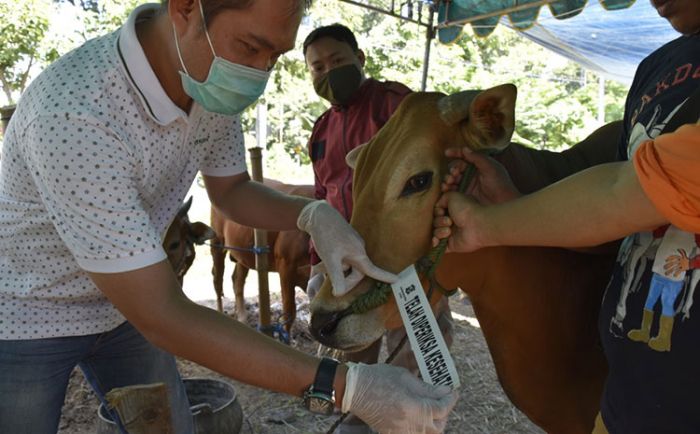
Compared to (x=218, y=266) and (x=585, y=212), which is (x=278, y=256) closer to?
(x=218, y=266)

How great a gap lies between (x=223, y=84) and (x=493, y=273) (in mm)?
1144

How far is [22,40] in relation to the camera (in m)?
12.3

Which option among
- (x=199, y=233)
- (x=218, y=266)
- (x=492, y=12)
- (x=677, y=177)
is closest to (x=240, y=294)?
(x=218, y=266)

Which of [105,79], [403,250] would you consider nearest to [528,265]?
[403,250]

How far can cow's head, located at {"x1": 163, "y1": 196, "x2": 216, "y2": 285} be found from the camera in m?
5.22

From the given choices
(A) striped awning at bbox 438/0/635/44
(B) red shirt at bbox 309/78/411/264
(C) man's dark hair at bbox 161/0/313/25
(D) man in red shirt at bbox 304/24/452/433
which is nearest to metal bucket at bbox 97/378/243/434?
(D) man in red shirt at bbox 304/24/452/433

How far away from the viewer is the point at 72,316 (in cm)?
201

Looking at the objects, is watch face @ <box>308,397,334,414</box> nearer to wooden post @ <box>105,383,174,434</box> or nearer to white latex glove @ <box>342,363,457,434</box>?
white latex glove @ <box>342,363,457,434</box>

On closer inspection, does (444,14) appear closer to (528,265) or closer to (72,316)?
(528,265)

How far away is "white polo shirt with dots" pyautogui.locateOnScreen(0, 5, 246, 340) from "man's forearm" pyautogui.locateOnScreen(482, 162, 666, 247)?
102cm

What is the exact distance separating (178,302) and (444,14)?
613 centimetres

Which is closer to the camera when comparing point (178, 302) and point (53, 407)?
point (178, 302)

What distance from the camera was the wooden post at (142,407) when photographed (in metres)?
1.80

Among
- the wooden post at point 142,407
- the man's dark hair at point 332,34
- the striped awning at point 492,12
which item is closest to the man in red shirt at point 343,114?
the man's dark hair at point 332,34
